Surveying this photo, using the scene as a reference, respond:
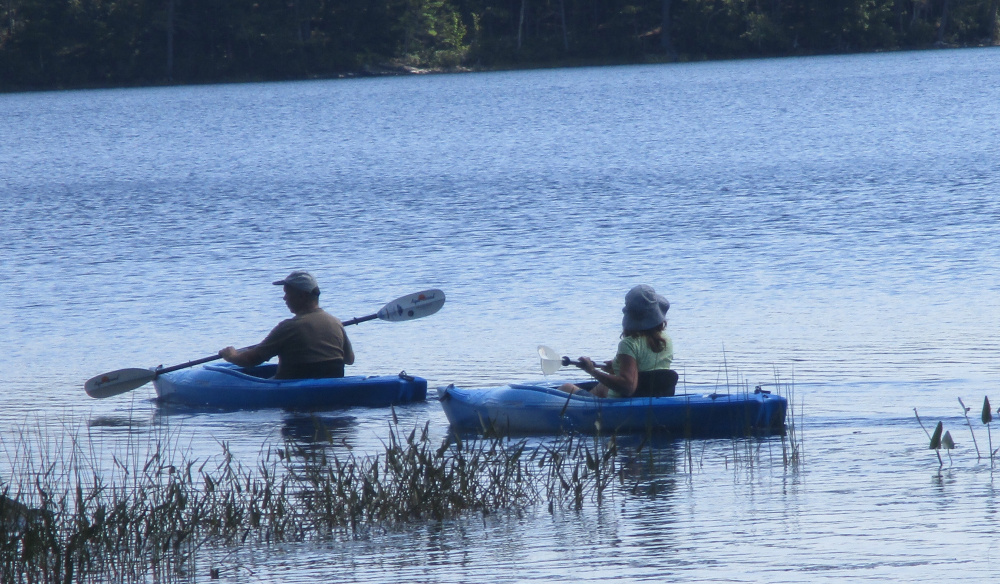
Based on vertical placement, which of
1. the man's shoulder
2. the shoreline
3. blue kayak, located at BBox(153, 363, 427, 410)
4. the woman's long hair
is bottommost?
blue kayak, located at BBox(153, 363, 427, 410)

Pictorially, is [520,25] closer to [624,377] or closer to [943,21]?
[943,21]

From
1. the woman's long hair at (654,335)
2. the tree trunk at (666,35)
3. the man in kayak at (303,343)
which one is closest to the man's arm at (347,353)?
the man in kayak at (303,343)

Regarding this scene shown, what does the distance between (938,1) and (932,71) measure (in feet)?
49.6

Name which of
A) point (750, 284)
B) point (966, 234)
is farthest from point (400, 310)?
point (966, 234)

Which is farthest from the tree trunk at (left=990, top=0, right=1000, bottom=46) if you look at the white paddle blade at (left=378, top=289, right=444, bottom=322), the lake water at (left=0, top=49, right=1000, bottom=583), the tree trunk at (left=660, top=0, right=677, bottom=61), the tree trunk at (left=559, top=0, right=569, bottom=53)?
the white paddle blade at (left=378, top=289, right=444, bottom=322)

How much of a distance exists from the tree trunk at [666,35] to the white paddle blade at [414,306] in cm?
6834

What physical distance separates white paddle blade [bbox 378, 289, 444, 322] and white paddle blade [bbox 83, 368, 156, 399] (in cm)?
198

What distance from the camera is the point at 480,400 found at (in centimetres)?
939

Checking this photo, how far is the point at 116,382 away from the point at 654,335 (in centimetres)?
441

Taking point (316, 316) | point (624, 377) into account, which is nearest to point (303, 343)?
point (316, 316)

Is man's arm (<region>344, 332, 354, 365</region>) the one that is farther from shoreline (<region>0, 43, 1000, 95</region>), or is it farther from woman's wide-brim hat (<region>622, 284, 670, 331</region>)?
shoreline (<region>0, 43, 1000, 95</region>)

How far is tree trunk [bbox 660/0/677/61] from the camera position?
78.1m

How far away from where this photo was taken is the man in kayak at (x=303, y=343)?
1009 cm

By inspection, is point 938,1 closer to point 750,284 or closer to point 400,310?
point 750,284
